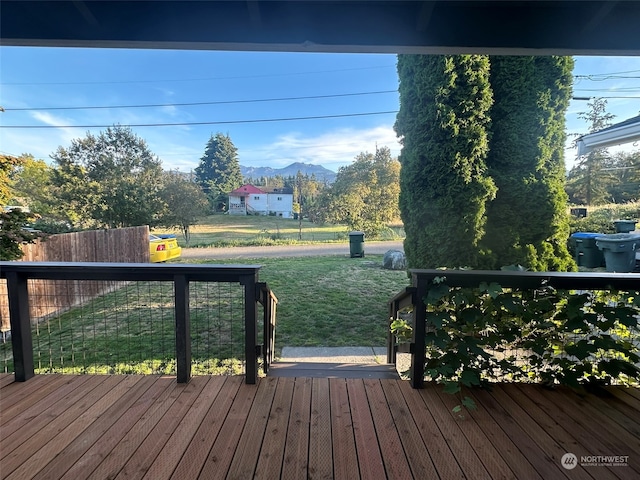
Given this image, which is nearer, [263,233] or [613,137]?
[613,137]

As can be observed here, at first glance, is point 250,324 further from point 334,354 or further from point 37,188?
point 37,188

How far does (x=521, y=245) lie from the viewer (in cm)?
402

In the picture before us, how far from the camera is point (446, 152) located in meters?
3.96

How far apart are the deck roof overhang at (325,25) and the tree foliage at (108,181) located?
899 cm

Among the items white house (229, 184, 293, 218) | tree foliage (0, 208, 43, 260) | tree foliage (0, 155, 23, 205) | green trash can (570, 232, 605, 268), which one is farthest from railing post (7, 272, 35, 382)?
white house (229, 184, 293, 218)

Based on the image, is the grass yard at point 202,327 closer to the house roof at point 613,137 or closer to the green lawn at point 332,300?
the green lawn at point 332,300

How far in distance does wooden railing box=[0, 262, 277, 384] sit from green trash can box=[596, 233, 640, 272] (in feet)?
23.6

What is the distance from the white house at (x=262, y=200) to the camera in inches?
1183

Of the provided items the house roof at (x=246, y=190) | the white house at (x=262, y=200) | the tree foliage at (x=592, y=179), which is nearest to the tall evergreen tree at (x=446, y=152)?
the tree foliage at (x=592, y=179)

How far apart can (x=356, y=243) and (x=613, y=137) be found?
21.7 ft

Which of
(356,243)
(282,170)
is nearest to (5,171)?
(356,243)

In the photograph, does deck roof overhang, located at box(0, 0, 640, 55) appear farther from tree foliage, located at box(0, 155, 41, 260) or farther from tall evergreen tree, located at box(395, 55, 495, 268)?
tree foliage, located at box(0, 155, 41, 260)

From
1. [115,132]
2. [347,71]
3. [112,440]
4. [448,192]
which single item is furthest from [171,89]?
[112,440]

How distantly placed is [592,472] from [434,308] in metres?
1.06
